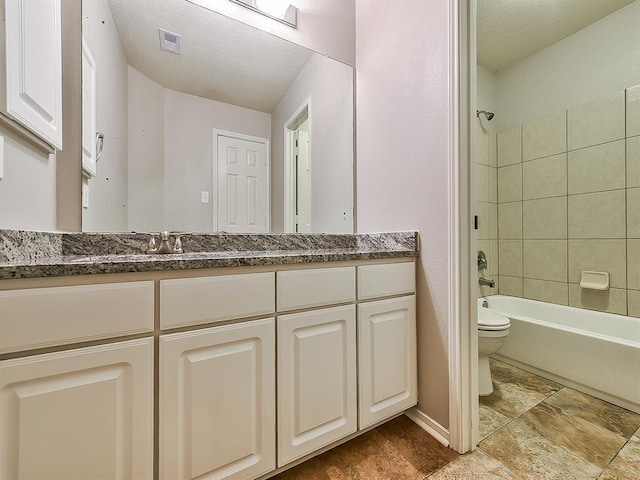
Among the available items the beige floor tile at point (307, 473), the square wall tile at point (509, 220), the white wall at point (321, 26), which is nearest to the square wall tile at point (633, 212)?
the square wall tile at point (509, 220)

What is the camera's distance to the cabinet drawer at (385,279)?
1.16 meters

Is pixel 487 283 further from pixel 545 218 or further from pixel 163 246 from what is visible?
pixel 163 246

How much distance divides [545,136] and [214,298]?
2.80m

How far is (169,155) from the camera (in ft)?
4.22

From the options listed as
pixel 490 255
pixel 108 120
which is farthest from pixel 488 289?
pixel 108 120

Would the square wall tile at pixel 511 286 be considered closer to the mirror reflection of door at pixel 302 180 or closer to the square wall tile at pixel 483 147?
the square wall tile at pixel 483 147

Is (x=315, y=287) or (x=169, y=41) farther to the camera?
(x=169, y=41)

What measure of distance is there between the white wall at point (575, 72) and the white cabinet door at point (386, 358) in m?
2.21

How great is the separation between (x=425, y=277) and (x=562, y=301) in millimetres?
1685

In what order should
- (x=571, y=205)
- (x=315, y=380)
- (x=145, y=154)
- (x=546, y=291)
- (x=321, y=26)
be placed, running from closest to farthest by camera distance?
1. (x=315, y=380)
2. (x=145, y=154)
3. (x=321, y=26)
4. (x=571, y=205)
5. (x=546, y=291)

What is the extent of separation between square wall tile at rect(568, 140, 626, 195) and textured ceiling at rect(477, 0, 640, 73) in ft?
2.98

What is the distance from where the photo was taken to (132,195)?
1.21 meters

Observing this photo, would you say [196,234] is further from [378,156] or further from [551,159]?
[551,159]

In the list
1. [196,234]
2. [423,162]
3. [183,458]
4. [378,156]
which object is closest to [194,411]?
[183,458]
